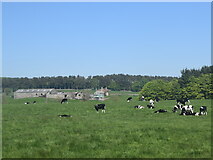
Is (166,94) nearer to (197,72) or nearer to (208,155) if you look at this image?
(197,72)

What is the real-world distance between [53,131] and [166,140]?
7463mm

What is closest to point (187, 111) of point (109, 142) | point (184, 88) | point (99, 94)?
point (109, 142)

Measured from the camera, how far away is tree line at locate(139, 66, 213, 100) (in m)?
80.8

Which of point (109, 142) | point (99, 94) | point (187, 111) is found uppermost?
point (99, 94)

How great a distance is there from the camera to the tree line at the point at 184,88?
80.8 m

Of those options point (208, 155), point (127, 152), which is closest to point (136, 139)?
point (127, 152)

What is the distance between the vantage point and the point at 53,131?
60.8ft

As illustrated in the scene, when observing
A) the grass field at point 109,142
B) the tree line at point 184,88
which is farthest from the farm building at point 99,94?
the grass field at point 109,142

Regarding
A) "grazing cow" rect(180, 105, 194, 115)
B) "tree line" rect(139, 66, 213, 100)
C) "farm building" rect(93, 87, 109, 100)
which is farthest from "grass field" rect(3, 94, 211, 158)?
"farm building" rect(93, 87, 109, 100)

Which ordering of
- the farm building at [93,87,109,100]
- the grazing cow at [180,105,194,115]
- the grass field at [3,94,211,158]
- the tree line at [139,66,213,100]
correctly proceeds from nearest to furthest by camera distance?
the grass field at [3,94,211,158] → the grazing cow at [180,105,194,115] → the tree line at [139,66,213,100] → the farm building at [93,87,109,100]

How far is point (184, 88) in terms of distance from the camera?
283 ft

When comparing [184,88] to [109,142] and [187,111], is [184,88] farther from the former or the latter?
[109,142]

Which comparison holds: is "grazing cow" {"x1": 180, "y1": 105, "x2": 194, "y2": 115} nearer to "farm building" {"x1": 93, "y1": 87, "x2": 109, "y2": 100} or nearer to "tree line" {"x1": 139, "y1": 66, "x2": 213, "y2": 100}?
"tree line" {"x1": 139, "y1": 66, "x2": 213, "y2": 100}

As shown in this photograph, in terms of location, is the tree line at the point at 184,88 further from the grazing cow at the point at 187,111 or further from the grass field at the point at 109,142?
the grass field at the point at 109,142
